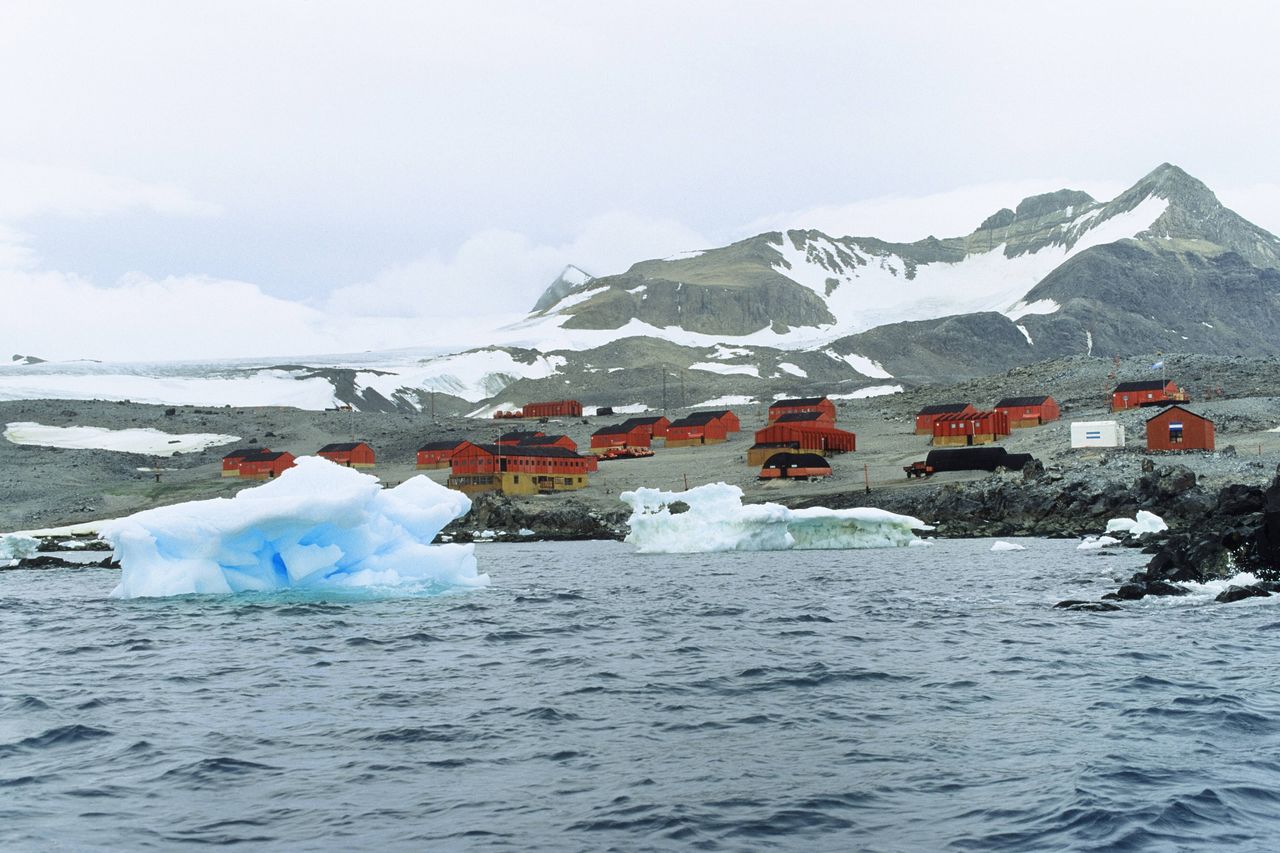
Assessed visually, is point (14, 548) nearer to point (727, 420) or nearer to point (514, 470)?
point (514, 470)

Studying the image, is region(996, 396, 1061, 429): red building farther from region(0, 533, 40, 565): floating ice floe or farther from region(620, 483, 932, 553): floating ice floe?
region(0, 533, 40, 565): floating ice floe

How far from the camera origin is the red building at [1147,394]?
9894 centimetres

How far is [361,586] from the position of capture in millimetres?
32031

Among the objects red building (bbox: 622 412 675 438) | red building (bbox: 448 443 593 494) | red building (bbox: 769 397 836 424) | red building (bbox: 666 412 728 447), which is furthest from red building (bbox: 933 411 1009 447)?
red building (bbox: 622 412 675 438)

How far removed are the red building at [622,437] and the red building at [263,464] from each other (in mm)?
29661

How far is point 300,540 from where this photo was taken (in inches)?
1233

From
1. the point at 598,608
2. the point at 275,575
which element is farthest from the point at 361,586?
the point at 598,608

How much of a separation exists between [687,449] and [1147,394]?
133ft

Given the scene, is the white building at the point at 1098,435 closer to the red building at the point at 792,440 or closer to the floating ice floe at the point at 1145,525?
the red building at the point at 792,440

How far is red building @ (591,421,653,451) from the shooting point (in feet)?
385

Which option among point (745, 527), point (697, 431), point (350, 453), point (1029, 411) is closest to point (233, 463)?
point (350, 453)

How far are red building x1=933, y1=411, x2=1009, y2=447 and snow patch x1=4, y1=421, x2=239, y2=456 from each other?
70.3 metres

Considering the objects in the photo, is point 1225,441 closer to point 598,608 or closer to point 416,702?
point 598,608

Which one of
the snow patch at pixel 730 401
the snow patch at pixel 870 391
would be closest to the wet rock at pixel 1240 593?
the snow patch at pixel 730 401
